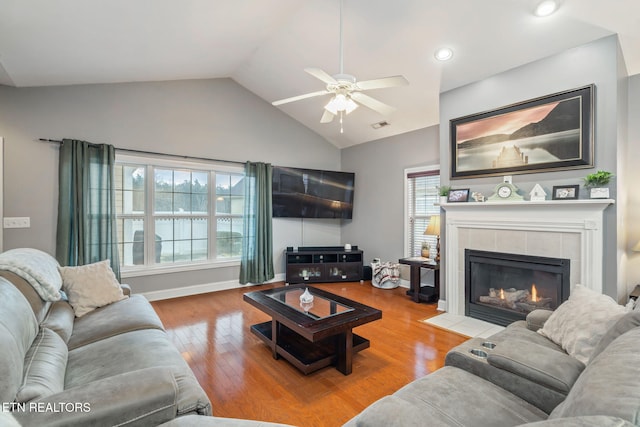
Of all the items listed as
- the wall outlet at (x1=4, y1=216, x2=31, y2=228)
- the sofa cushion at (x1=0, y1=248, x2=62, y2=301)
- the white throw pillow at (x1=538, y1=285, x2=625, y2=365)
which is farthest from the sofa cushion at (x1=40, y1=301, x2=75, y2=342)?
the white throw pillow at (x1=538, y1=285, x2=625, y2=365)

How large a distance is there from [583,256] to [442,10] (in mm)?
2648

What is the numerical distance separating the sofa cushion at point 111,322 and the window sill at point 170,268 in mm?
1716

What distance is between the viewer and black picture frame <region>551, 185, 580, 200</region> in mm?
2793

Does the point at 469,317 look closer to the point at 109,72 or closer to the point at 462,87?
the point at 462,87

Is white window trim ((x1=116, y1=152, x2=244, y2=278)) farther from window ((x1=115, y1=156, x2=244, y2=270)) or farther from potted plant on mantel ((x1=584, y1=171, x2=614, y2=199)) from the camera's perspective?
potted plant on mantel ((x1=584, y1=171, x2=614, y2=199))

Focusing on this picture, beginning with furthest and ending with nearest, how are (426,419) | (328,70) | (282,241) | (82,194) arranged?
(282,241) → (328,70) → (82,194) → (426,419)

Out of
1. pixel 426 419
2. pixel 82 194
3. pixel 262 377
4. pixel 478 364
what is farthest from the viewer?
pixel 82 194

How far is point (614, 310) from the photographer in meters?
1.58

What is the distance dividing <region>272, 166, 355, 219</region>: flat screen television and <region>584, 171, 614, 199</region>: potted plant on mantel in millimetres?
3688

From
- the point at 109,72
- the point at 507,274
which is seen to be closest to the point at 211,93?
the point at 109,72

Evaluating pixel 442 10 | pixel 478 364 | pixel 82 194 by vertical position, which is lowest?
pixel 478 364

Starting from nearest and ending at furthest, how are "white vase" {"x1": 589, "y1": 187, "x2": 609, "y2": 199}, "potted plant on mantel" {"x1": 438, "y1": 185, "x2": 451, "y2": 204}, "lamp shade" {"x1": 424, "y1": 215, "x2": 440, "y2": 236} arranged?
1. "white vase" {"x1": 589, "y1": 187, "x2": 609, "y2": 199}
2. "potted plant on mantel" {"x1": 438, "y1": 185, "x2": 451, "y2": 204}
3. "lamp shade" {"x1": 424, "y1": 215, "x2": 440, "y2": 236}

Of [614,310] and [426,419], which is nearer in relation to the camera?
[426,419]

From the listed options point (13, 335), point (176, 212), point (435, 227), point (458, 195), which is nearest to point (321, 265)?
point (435, 227)
